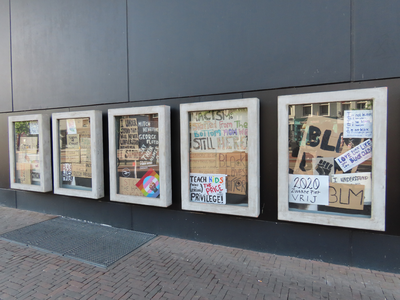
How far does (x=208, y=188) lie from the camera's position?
188 inches

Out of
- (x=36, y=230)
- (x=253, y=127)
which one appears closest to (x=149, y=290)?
(x=253, y=127)

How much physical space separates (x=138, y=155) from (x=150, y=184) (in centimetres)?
66

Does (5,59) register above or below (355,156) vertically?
above

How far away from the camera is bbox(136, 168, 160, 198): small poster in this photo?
17.0ft

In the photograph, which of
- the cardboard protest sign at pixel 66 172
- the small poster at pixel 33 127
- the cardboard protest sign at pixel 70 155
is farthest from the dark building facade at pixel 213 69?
the cardboard protest sign at pixel 70 155

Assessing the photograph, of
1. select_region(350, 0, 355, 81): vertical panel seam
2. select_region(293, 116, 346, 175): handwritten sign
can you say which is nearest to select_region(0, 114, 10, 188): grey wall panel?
select_region(293, 116, 346, 175): handwritten sign

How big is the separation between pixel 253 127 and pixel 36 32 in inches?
250

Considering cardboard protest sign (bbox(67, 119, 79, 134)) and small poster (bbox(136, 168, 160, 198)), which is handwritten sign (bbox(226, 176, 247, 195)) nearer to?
small poster (bbox(136, 168, 160, 198))

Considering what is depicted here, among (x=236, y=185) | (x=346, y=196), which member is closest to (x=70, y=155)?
(x=236, y=185)

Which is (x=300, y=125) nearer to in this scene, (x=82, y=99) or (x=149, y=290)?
(x=149, y=290)

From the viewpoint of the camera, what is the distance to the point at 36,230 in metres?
5.62

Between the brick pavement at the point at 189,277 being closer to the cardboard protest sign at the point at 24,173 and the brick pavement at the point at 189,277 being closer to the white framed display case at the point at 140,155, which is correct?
the white framed display case at the point at 140,155

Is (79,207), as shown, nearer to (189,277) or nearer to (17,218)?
(17,218)

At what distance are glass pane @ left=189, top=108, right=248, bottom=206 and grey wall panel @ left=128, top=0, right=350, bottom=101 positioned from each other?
52 centimetres
